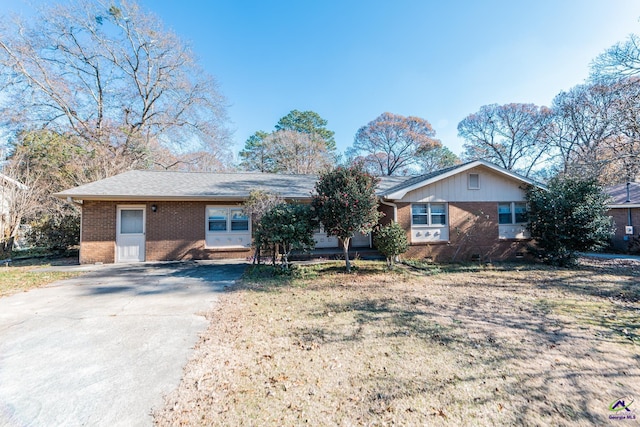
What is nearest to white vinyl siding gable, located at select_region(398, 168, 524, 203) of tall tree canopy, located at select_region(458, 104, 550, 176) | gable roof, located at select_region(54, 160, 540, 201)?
gable roof, located at select_region(54, 160, 540, 201)

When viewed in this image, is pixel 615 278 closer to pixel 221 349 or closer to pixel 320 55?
pixel 221 349

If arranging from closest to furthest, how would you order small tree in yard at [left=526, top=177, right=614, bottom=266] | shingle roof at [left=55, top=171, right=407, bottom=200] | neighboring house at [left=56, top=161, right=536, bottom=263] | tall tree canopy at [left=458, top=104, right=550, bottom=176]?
small tree in yard at [left=526, top=177, right=614, bottom=266] → shingle roof at [left=55, top=171, right=407, bottom=200] → neighboring house at [left=56, top=161, right=536, bottom=263] → tall tree canopy at [left=458, top=104, right=550, bottom=176]

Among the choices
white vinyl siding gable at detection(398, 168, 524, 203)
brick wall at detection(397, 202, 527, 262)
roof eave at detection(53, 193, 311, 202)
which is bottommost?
brick wall at detection(397, 202, 527, 262)

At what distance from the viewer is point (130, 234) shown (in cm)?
1095

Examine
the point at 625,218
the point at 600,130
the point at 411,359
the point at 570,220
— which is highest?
the point at 600,130

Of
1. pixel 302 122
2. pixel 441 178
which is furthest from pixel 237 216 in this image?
pixel 302 122

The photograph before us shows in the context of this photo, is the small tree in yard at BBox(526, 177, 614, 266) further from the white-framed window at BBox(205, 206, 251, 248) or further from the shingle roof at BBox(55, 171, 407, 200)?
the white-framed window at BBox(205, 206, 251, 248)

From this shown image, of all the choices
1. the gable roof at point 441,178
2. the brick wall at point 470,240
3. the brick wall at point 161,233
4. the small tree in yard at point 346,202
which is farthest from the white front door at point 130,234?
the brick wall at point 470,240

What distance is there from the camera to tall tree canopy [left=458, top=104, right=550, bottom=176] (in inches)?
1013

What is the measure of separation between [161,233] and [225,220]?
8.39ft

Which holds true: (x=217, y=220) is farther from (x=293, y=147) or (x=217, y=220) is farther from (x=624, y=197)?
(x=624, y=197)

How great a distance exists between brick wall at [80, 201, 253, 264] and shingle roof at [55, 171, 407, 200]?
2.10 ft

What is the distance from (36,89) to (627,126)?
103 ft

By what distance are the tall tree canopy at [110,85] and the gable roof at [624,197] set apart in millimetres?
27393
